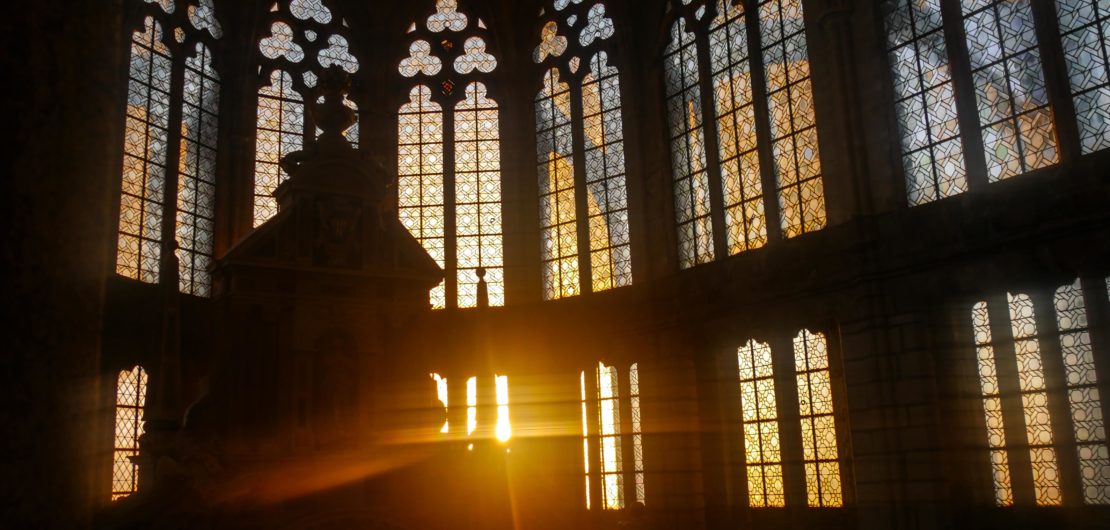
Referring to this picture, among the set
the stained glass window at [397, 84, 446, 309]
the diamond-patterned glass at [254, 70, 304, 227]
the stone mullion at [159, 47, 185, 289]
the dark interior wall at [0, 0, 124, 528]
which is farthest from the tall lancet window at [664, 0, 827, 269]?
the dark interior wall at [0, 0, 124, 528]

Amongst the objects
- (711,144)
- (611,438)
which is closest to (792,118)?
(711,144)

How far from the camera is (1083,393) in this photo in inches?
456

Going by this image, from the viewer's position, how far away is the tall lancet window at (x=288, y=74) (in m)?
19.0

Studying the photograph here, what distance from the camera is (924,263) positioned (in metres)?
13.1

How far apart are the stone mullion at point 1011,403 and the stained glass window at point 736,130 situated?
161 inches

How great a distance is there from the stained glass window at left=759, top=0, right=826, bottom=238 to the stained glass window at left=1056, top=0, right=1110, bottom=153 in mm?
3875

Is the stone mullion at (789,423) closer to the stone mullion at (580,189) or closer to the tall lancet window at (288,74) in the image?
the stone mullion at (580,189)

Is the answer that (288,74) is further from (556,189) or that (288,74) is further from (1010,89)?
(1010,89)

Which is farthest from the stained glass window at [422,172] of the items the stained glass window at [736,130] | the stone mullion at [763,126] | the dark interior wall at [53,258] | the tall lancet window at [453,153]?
the dark interior wall at [53,258]

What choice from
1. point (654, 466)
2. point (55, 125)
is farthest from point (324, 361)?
point (55, 125)

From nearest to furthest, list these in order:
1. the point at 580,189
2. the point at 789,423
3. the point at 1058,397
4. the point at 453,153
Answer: the point at 1058,397 < the point at 789,423 < the point at 580,189 < the point at 453,153

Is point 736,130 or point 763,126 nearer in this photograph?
point 763,126

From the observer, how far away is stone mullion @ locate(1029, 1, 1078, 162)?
39.6 feet

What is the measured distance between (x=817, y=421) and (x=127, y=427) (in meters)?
10.8
